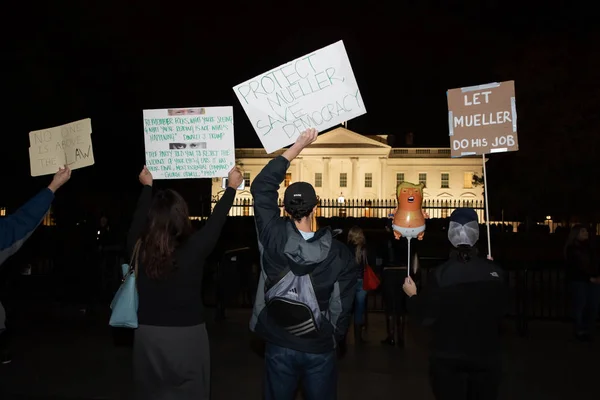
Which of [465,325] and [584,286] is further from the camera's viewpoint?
[584,286]

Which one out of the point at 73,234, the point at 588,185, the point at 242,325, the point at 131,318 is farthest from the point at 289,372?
the point at 588,185

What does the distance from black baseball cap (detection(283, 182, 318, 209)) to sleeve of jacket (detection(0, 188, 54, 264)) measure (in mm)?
1595

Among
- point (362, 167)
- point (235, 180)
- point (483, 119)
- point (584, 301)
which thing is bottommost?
point (584, 301)

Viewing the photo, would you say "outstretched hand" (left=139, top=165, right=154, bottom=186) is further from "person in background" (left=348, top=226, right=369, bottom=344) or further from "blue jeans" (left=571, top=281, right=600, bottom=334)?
"blue jeans" (left=571, top=281, right=600, bottom=334)

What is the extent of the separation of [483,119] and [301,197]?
324 cm

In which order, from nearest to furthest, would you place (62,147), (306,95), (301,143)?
(301,143)
(306,95)
(62,147)

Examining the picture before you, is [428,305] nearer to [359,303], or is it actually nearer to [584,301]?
[359,303]

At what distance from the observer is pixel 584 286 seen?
9.70m

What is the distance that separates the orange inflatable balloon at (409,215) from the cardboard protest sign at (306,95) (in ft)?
9.54

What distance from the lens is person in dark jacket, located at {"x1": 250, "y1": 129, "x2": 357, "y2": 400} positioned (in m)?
3.55

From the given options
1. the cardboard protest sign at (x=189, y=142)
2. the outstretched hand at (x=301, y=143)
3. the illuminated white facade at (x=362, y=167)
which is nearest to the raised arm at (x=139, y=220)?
the cardboard protest sign at (x=189, y=142)

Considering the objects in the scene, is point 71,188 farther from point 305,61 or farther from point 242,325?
point 305,61

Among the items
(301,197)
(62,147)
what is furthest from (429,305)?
(62,147)

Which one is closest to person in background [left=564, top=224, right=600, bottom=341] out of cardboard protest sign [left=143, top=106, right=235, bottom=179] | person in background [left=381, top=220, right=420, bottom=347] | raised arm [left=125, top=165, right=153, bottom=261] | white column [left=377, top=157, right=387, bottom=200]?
person in background [left=381, top=220, right=420, bottom=347]
